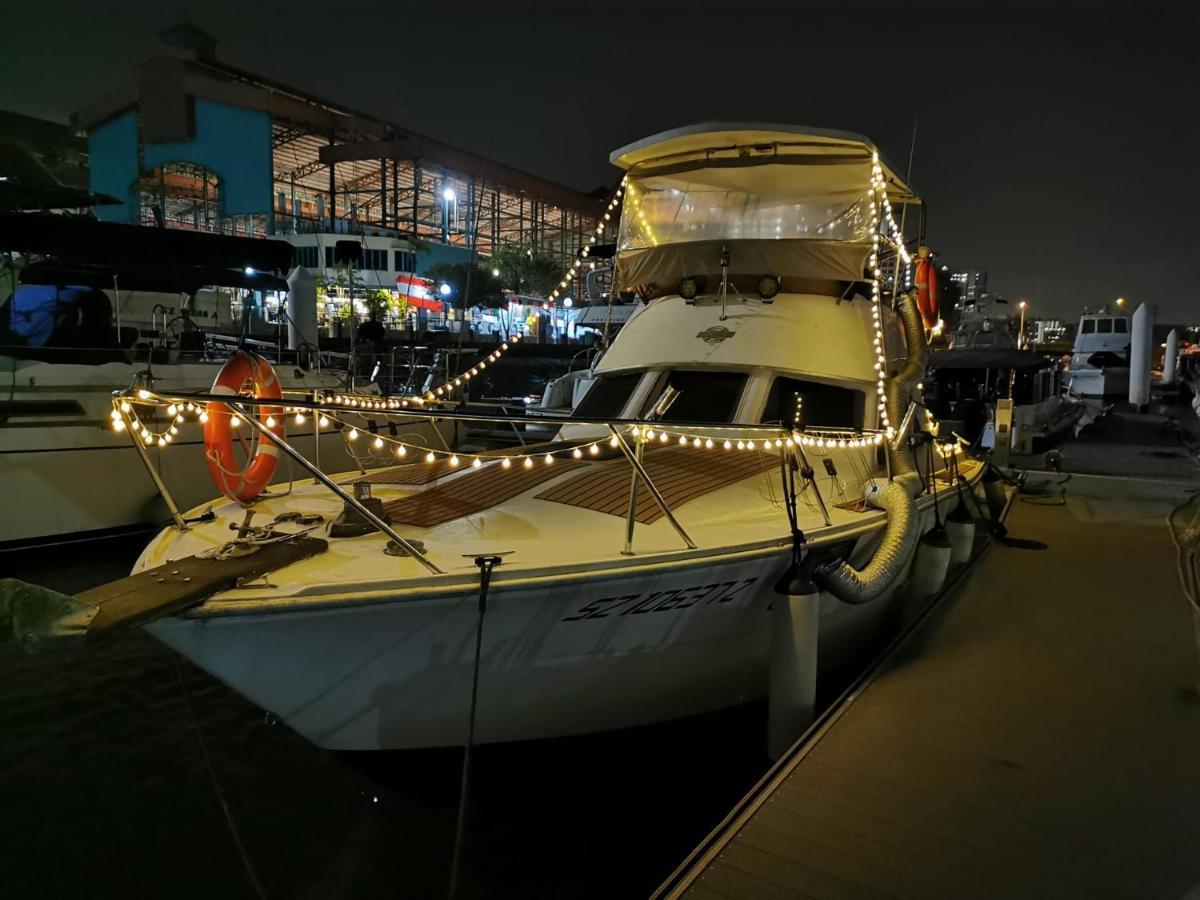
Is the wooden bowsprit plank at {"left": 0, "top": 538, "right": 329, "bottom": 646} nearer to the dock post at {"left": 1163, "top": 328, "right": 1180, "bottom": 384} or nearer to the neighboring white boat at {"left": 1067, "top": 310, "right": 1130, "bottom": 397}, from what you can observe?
the neighboring white boat at {"left": 1067, "top": 310, "right": 1130, "bottom": 397}

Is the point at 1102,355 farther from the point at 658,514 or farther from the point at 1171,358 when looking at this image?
the point at 658,514

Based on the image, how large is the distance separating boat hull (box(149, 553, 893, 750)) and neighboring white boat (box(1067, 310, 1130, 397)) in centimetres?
3360

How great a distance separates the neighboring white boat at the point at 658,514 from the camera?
3811 millimetres

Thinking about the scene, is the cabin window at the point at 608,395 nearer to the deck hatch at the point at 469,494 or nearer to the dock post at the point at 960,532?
the deck hatch at the point at 469,494

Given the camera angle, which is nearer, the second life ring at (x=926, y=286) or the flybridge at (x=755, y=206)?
the flybridge at (x=755, y=206)

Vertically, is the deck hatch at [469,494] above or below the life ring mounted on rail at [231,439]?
below

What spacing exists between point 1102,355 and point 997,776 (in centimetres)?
4086

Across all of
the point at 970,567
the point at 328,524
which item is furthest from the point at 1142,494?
the point at 328,524

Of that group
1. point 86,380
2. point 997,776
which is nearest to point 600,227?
point 997,776

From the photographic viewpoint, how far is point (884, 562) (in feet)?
16.8

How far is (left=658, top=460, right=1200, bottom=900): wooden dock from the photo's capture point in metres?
3.12

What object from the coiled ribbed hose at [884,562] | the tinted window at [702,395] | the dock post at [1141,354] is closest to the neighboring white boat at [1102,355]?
the dock post at [1141,354]

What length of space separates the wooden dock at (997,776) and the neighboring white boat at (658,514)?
798mm

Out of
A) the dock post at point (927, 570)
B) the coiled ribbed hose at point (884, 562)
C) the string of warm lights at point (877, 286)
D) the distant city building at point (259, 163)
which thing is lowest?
the dock post at point (927, 570)
